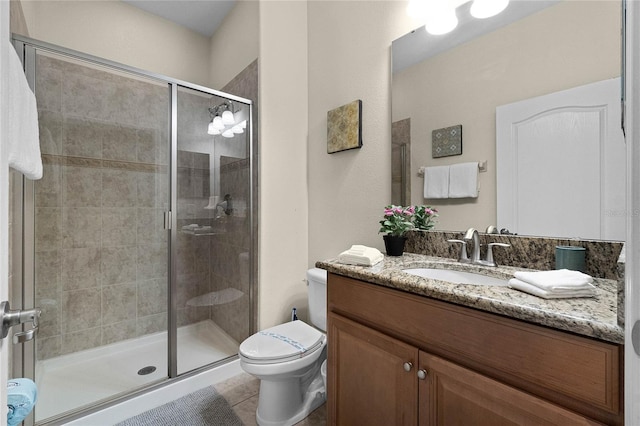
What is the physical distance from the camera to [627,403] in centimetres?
40

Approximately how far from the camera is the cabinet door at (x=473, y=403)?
2.18 ft

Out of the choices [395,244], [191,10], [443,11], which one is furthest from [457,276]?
[191,10]

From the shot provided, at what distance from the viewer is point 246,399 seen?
5.62 ft

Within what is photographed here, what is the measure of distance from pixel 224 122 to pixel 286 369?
1720 mm

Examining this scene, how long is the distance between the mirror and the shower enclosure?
3.80 feet

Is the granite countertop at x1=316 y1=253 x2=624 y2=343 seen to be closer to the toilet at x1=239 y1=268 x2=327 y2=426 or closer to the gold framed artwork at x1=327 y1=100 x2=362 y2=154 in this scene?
the toilet at x1=239 y1=268 x2=327 y2=426

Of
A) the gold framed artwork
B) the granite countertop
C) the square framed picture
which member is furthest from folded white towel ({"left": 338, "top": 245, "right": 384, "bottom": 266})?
the gold framed artwork

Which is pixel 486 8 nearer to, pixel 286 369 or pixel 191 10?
pixel 286 369

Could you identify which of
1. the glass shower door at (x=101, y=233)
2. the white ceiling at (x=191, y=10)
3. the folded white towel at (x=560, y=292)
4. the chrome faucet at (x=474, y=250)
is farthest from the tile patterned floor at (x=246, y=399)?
the white ceiling at (x=191, y=10)

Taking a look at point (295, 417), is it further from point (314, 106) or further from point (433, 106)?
point (314, 106)

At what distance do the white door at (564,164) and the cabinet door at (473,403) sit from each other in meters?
0.67

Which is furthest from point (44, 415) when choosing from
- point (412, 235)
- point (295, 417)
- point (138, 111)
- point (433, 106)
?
point (433, 106)

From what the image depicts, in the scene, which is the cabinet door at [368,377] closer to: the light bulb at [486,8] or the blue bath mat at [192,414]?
the blue bath mat at [192,414]

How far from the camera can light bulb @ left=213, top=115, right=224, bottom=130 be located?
214 cm
